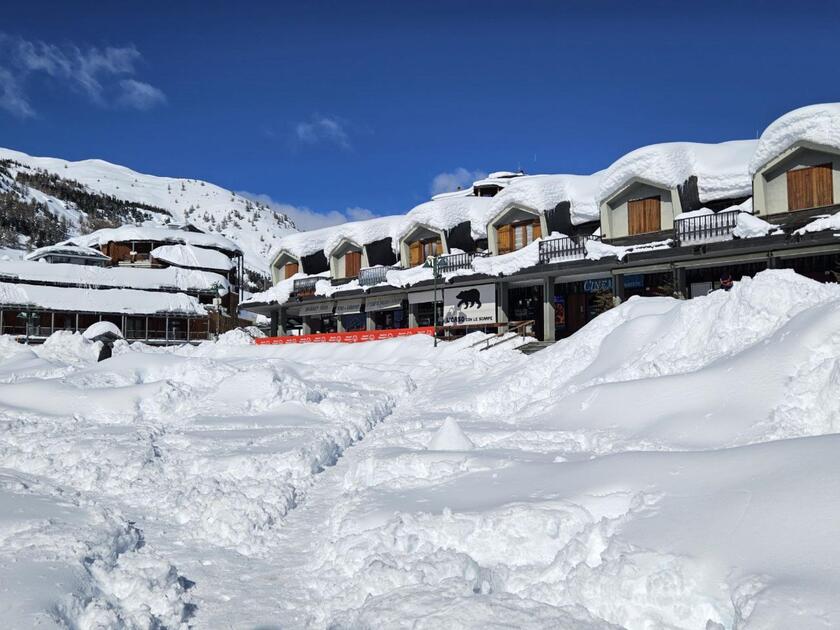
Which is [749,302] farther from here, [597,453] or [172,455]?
[172,455]

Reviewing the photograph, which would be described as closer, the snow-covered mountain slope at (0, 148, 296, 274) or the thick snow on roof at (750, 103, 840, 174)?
the thick snow on roof at (750, 103, 840, 174)

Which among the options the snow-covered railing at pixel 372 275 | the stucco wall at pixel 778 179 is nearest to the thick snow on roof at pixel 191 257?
the snow-covered railing at pixel 372 275

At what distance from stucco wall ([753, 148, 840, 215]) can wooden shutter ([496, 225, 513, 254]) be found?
1105 cm

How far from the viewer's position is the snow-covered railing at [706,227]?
78.8 feet

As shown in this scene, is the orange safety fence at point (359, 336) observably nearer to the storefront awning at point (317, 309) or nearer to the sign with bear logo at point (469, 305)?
the sign with bear logo at point (469, 305)

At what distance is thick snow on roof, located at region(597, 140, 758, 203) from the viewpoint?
2514cm

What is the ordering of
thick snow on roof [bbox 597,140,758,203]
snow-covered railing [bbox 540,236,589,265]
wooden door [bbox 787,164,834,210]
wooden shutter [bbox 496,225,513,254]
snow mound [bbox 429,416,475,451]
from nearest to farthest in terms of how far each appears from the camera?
1. snow mound [bbox 429,416,475,451]
2. wooden door [bbox 787,164,834,210]
3. thick snow on roof [bbox 597,140,758,203]
4. snow-covered railing [bbox 540,236,589,265]
5. wooden shutter [bbox 496,225,513,254]

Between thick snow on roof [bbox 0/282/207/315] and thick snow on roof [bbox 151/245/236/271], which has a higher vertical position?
thick snow on roof [bbox 151/245/236/271]

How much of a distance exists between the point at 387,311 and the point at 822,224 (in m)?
23.5

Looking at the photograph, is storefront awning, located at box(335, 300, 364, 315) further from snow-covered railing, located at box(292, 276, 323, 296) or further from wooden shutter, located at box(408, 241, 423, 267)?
wooden shutter, located at box(408, 241, 423, 267)

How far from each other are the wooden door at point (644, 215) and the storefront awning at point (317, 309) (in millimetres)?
18078

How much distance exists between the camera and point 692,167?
26156mm

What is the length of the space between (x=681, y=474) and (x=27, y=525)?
272 inches

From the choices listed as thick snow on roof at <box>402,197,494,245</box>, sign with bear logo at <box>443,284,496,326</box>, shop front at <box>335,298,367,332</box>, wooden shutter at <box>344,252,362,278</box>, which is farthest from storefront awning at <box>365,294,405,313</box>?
thick snow on roof at <box>402,197,494,245</box>
